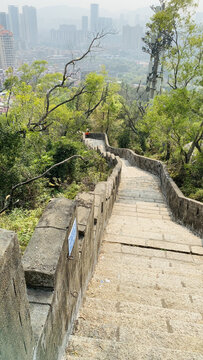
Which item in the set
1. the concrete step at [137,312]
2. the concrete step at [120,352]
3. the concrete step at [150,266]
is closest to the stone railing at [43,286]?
the concrete step at [120,352]

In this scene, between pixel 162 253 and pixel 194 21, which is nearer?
pixel 162 253

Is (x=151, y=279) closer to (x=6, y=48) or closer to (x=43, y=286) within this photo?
(x=43, y=286)

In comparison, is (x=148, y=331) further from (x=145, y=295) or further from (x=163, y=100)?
(x=163, y=100)

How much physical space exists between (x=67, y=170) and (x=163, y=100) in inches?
187

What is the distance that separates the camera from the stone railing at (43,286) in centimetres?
124

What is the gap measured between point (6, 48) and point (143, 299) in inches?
4825

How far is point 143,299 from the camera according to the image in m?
3.63

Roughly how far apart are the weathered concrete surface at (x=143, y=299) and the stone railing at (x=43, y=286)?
1.19 ft

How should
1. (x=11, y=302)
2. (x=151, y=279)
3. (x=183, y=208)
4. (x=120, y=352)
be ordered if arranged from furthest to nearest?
(x=183, y=208) → (x=151, y=279) → (x=120, y=352) → (x=11, y=302)

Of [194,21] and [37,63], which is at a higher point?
[194,21]

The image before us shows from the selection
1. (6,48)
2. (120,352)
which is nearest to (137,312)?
(120,352)

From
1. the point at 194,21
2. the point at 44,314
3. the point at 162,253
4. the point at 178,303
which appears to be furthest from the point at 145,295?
the point at 194,21

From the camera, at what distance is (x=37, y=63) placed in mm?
28062

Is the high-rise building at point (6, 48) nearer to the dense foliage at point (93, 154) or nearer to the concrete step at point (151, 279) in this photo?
the dense foliage at point (93, 154)
